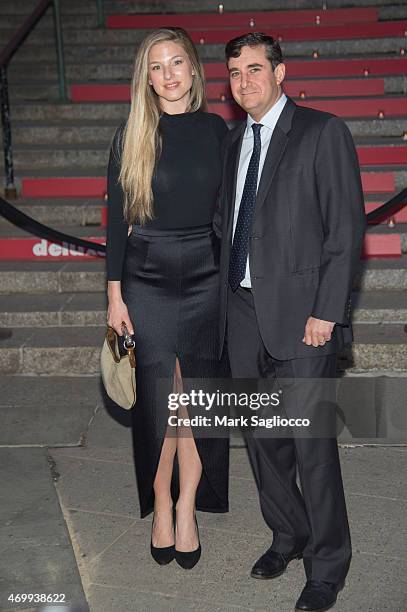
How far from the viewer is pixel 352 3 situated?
10156mm

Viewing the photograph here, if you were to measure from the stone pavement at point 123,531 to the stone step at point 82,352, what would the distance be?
2.21ft

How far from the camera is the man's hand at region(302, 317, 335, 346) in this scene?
3.77 metres

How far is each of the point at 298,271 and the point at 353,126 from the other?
5317mm

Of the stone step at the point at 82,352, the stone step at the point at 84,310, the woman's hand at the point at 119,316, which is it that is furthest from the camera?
the stone step at the point at 84,310

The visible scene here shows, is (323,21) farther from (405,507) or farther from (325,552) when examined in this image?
(325,552)

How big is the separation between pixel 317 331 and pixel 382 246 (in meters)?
3.93

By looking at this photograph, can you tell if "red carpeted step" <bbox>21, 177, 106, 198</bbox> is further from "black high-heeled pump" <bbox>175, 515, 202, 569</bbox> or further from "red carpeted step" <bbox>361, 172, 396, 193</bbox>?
"black high-heeled pump" <bbox>175, 515, 202, 569</bbox>

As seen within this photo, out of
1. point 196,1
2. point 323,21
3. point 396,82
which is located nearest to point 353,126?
point 396,82

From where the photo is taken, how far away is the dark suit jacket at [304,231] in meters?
3.69

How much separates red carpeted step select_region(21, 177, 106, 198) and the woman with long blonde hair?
169 inches

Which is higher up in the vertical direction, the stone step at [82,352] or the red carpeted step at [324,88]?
the red carpeted step at [324,88]

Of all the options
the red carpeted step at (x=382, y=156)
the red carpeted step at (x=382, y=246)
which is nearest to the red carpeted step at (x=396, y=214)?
the red carpeted step at (x=382, y=246)

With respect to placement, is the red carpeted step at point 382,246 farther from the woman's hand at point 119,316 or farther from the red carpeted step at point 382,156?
the woman's hand at point 119,316

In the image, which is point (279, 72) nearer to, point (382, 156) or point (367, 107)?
point (382, 156)
